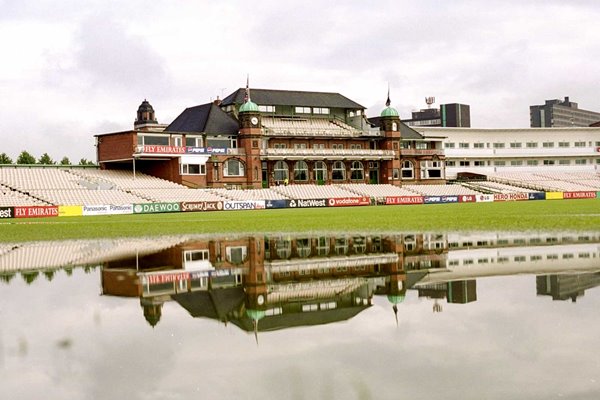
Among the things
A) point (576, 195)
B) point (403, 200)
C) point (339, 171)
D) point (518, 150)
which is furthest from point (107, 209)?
point (518, 150)

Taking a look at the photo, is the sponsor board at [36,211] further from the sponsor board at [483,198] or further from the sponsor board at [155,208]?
the sponsor board at [483,198]

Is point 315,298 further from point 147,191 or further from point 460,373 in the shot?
point 147,191

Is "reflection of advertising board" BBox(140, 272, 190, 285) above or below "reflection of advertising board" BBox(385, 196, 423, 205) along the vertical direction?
below

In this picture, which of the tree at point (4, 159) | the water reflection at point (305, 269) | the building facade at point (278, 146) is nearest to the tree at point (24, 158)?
the tree at point (4, 159)

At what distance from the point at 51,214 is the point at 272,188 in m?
29.6

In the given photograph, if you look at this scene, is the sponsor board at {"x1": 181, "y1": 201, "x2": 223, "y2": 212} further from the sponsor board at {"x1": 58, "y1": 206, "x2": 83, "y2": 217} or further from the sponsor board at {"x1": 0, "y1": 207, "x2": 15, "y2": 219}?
the sponsor board at {"x1": 0, "y1": 207, "x2": 15, "y2": 219}

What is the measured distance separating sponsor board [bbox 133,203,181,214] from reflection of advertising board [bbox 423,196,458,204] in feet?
109

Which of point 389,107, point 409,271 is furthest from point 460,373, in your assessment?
point 389,107

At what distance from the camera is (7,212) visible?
197 ft

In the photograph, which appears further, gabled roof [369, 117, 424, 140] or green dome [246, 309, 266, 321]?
gabled roof [369, 117, 424, 140]

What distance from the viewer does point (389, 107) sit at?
99.9 meters

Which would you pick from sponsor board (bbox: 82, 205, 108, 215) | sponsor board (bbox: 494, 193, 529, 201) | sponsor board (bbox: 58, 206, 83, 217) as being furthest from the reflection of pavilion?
sponsor board (bbox: 494, 193, 529, 201)

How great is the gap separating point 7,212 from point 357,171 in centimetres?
5062

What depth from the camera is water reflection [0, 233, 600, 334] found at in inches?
450
